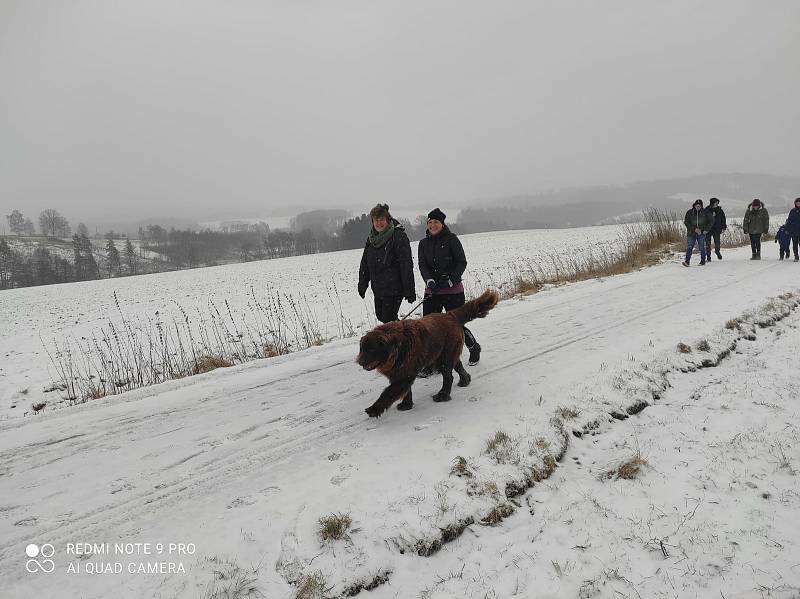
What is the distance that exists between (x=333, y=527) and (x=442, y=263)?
12.2ft

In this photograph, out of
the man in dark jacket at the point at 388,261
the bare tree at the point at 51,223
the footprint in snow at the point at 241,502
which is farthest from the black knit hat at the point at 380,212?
the bare tree at the point at 51,223

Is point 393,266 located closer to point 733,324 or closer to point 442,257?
point 442,257

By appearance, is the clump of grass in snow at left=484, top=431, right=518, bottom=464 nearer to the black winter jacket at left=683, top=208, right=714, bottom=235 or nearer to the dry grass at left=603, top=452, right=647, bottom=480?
the dry grass at left=603, top=452, right=647, bottom=480

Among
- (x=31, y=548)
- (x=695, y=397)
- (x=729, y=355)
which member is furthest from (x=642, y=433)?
(x=31, y=548)

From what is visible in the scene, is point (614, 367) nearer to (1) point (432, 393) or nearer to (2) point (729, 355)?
(2) point (729, 355)

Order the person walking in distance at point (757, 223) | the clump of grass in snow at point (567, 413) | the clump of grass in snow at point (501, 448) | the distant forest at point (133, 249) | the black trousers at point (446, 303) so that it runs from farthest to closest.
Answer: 1. the distant forest at point (133, 249)
2. the person walking in distance at point (757, 223)
3. the black trousers at point (446, 303)
4. the clump of grass in snow at point (567, 413)
5. the clump of grass in snow at point (501, 448)

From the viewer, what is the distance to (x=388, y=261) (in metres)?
5.38

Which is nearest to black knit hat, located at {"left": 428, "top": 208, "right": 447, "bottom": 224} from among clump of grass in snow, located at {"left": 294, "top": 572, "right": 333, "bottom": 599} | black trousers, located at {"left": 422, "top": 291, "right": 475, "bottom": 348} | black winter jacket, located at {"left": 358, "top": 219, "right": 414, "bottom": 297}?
black winter jacket, located at {"left": 358, "top": 219, "right": 414, "bottom": 297}

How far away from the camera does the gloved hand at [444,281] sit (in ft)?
19.1

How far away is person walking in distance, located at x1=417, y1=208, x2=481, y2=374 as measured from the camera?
5.70 meters

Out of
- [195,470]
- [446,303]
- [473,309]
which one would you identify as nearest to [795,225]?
[446,303]

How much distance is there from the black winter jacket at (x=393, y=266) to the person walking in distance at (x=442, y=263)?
0.37m

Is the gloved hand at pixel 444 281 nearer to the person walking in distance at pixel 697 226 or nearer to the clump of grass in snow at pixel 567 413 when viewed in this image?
the clump of grass in snow at pixel 567 413

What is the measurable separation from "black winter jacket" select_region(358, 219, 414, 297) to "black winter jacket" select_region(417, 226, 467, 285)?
1.45ft
